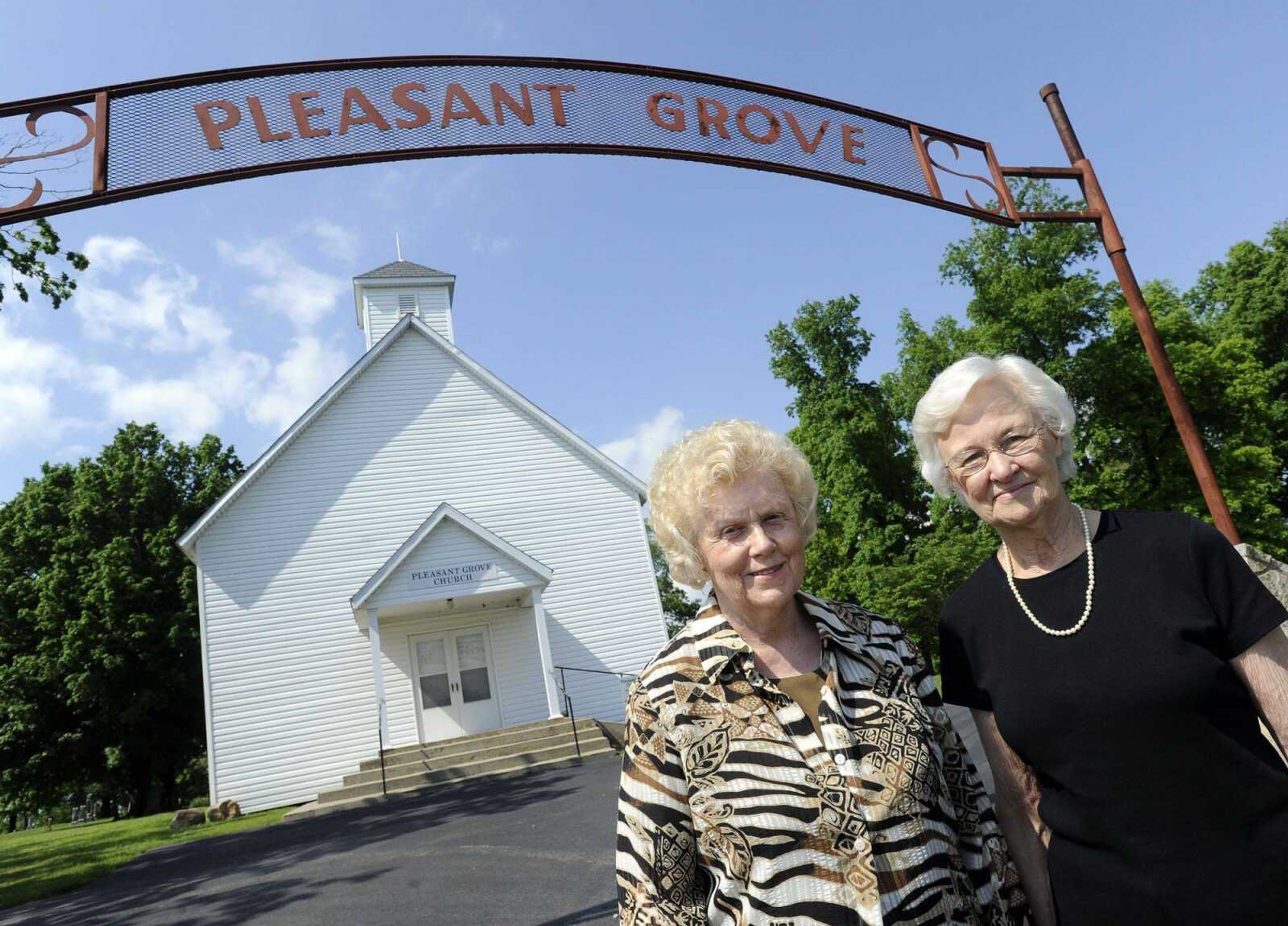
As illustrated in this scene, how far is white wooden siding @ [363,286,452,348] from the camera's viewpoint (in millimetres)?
23438

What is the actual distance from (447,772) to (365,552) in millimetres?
5849

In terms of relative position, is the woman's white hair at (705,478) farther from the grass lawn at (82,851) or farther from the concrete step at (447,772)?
the concrete step at (447,772)

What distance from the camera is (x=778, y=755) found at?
199 cm

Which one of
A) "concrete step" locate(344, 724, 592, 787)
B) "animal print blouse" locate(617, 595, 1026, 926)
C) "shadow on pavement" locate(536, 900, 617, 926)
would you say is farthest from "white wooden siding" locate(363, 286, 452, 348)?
"animal print blouse" locate(617, 595, 1026, 926)

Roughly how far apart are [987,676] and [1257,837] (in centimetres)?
66

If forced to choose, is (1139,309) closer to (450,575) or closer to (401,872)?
(401,872)

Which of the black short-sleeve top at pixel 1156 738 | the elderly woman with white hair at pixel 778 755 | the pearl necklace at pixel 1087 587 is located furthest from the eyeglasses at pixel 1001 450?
the elderly woman with white hair at pixel 778 755

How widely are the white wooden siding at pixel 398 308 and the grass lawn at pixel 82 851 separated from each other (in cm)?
1256

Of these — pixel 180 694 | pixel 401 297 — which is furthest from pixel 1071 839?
pixel 180 694

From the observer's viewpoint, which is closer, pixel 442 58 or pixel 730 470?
pixel 730 470

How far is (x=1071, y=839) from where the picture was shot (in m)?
2.15

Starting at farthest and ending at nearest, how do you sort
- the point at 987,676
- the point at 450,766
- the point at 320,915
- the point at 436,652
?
the point at 436,652
the point at 450,766
the point at 320,915
the point at 987,676

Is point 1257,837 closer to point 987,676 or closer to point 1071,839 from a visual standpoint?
point 1071,839

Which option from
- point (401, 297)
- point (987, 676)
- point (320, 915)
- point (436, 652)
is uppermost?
point (401, 297)
